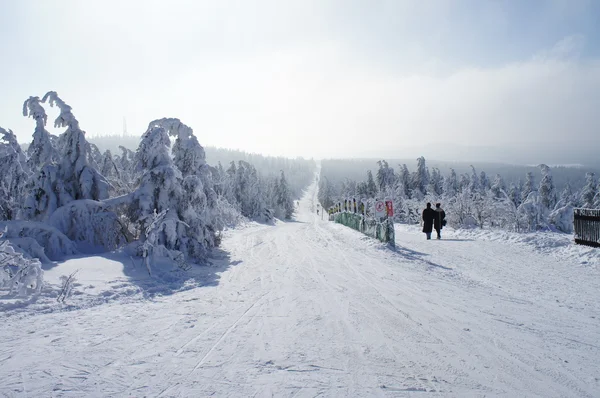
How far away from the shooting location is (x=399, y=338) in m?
4.58

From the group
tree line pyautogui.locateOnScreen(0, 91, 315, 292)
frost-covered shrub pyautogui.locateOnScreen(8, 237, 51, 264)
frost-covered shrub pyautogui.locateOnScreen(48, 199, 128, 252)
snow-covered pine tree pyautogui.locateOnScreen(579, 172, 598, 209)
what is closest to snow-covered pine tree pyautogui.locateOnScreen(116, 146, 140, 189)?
tree line pyautogui.locateOnScreen(0, 91, 315, 292)

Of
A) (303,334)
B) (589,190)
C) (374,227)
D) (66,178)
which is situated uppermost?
(66,178)

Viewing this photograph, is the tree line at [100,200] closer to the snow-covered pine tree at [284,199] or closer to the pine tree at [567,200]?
the pine tree at [567,200]

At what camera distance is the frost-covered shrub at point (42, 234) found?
822cm

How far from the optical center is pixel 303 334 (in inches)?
184

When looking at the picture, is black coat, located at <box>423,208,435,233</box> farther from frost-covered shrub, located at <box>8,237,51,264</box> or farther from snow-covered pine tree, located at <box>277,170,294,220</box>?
snow-covered pine tree, located at <box>277,170,294,220</box>

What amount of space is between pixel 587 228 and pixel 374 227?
24.2 ft

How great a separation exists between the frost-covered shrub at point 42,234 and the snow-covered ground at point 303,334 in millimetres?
1098

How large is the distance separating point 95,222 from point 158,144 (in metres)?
2.99

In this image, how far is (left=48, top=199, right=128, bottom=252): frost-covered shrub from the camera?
9.71 meters

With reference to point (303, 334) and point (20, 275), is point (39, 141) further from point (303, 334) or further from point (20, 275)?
point (303, 334)

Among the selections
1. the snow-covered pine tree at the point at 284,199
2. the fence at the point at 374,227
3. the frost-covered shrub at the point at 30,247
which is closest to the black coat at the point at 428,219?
the fence at the point at 374,227

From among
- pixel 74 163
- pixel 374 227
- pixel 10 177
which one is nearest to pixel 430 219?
pixel 374 227

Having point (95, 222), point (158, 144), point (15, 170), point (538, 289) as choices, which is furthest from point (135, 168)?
point (538, 289)
